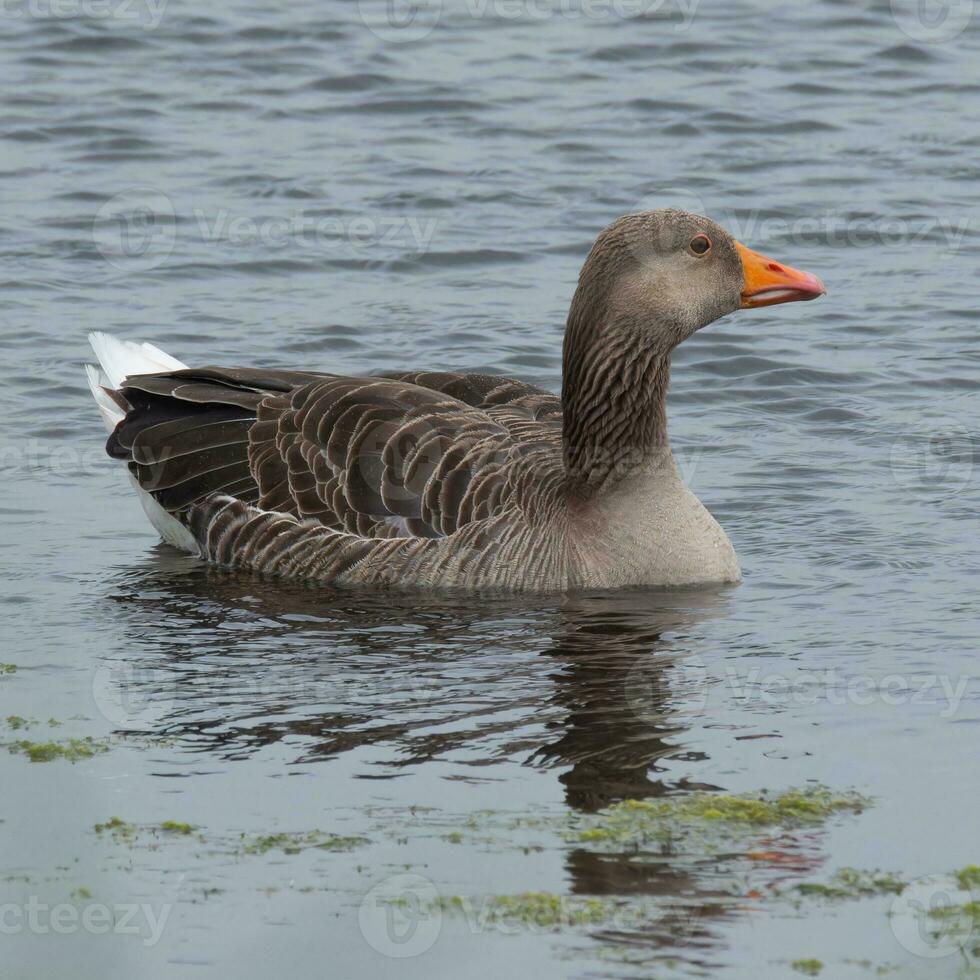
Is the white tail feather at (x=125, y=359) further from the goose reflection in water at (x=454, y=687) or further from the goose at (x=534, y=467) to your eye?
the goose reflection in water at (x=454, y=687)

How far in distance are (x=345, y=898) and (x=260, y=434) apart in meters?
4.94

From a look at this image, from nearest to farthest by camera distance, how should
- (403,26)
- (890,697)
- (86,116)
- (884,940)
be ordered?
(884,940), (890,697), (86,116), (403,26)

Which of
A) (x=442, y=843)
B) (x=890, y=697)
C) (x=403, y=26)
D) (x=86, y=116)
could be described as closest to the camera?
(x=442, y=843)

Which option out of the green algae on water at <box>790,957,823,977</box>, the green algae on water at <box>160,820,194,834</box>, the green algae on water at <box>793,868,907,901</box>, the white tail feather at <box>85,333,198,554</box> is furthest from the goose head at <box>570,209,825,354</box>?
the green algae on water at <box>790,957,823,977</box>

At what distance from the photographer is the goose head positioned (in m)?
10.7

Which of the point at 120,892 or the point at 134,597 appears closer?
the point at 120,892

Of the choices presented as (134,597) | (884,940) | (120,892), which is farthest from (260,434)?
(884,940)

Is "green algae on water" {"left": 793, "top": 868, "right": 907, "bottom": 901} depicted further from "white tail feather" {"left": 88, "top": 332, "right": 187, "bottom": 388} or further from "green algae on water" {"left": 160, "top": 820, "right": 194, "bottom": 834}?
"white tail feather" {"left": 88, "top": 332, "right": 187, "bottom": 388}

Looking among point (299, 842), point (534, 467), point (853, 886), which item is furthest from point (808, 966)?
point (534, 467)

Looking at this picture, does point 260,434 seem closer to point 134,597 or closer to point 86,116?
point 134,597

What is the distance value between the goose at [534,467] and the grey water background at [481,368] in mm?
269

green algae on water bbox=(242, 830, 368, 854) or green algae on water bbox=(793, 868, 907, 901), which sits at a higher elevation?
green algae on water bbox=(242, 830, 368, 854)

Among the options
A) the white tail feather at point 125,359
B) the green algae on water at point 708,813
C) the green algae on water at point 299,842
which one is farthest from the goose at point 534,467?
the green algae on water at point 299,842

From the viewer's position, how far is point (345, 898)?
7199mm
